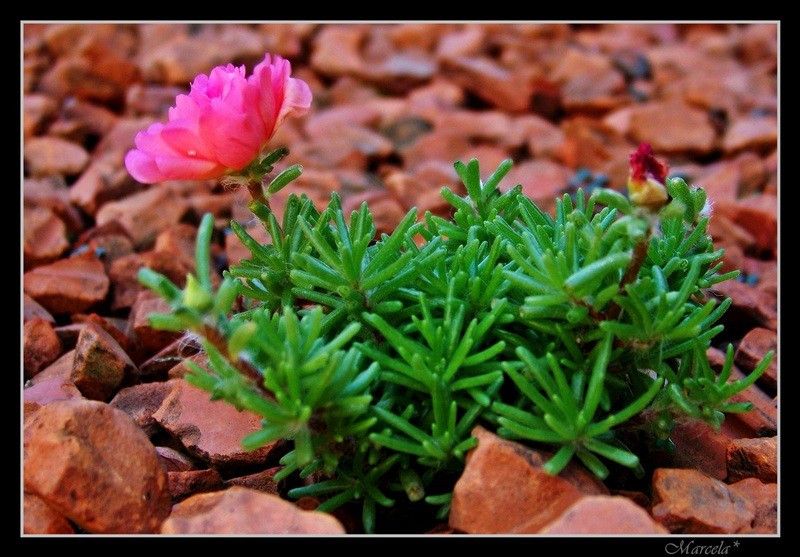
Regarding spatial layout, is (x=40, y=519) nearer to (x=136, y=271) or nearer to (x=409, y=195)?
(x=136, y=271)

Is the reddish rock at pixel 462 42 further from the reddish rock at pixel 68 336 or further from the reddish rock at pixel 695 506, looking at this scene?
the reddish rock at pixel 695 506

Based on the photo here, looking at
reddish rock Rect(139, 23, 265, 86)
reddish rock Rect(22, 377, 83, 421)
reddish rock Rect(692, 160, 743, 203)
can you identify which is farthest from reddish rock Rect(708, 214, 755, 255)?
reddish rock Rect(139, 23, 265, 86)

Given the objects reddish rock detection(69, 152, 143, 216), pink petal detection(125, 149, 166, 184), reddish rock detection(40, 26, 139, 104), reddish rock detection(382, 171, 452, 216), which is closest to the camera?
pink petal detection(125, 149, 166, 184)

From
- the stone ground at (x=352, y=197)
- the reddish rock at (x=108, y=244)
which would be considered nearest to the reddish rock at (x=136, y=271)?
the stone ground at (x=352, y=197)

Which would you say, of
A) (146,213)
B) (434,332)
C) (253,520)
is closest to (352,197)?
(146,213)

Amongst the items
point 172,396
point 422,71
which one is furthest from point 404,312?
point 422,71

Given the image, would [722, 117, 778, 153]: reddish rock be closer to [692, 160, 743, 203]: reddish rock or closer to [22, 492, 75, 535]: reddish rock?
[692, 160, 743, 203]: reddish rock
